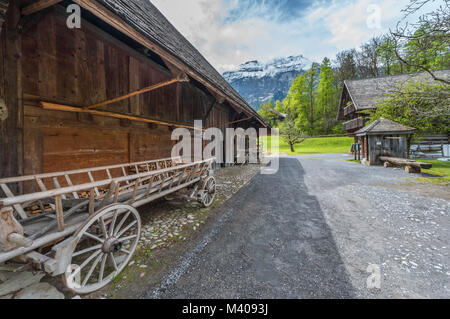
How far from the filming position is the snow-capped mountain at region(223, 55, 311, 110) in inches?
4555

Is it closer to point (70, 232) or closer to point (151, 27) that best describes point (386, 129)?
point (151, 27)

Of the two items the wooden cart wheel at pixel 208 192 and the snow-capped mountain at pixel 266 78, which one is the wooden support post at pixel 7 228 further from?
the snow-capped mountain at pixel 266 78

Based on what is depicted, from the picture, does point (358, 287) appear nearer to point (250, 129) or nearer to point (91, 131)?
point (91, 131)

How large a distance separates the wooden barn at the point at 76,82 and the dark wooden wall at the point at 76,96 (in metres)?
0.01

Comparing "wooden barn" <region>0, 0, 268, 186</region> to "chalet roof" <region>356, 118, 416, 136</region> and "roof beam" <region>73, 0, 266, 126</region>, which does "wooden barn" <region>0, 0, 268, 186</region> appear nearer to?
"roof beam" <region>73, 0, 266, 126</region>

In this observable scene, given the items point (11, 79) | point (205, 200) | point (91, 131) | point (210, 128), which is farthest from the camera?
point (210, 128)

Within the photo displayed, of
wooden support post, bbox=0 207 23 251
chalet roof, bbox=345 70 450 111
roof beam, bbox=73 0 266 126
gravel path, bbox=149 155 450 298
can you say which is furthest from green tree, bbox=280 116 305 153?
wooden support post, bbox=0 207 23 251

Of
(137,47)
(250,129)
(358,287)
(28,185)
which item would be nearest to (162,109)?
(137,47)

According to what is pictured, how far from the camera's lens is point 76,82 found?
3.05m

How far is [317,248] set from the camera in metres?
2.58

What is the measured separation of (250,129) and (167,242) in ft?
43.6

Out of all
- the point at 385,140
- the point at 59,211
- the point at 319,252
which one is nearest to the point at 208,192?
the point at 319,252

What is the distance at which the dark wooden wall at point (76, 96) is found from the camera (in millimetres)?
2537

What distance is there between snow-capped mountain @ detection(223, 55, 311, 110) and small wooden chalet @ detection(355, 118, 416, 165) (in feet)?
336
